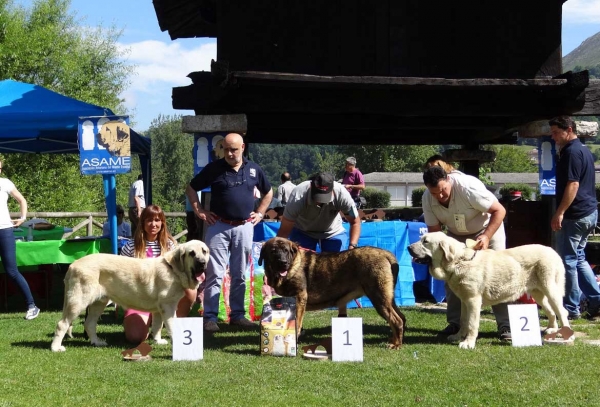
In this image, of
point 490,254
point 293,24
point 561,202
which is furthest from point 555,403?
point 293,24

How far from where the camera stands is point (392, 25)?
31.0 ft

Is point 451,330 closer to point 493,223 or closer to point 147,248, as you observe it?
point 493,223

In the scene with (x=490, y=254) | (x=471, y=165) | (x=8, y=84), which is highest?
(x=8, y=84)

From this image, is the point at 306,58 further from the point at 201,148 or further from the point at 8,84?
the point at 8,84

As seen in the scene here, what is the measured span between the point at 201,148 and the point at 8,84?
4221 millimetres

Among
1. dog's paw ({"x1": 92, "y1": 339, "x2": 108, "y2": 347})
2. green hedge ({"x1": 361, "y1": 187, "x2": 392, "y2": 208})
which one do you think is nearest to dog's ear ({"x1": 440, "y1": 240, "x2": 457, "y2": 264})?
dog's paw ({"x1": 92, "y1": 339, "x2": 108, "y2": 347})

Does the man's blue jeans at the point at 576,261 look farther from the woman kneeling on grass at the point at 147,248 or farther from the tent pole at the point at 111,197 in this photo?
the tent pole at the point at 111,197

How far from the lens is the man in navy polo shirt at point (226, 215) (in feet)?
22.4

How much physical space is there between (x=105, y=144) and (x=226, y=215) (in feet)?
10.0

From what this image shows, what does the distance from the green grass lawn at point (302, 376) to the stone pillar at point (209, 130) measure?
3.06m

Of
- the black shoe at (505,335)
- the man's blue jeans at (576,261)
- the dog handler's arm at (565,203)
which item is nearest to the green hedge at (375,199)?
the man's blue jeans at (576,261)

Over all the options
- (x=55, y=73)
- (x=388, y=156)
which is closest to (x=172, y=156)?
(x=388, y=156)

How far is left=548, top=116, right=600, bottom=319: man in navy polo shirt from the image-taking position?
283 inches

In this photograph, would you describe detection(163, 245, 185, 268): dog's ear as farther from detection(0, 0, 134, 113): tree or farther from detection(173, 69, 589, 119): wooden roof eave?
detection(0, 0, 134, 113): tree
